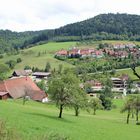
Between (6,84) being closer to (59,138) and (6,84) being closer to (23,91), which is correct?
(23,91)

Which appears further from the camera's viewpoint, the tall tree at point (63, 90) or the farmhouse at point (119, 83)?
the farmhouse at point (119, 83)

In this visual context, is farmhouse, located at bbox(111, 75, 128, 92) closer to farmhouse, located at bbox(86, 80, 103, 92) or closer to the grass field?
farmhouse, located at bbox(86, 80, 103, 92)

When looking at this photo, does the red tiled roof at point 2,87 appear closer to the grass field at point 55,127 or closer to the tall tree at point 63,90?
the grass field at point 55,127

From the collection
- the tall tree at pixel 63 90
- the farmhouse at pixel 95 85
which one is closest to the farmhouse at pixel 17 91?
the tall tree at pixel 63 90

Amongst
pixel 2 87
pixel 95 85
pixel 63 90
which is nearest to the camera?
pixel 63 90

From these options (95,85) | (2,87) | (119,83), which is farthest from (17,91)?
(119,83)

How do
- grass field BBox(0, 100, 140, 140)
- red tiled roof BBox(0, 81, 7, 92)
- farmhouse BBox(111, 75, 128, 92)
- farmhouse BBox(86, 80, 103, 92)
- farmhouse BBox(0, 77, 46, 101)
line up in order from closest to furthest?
grass field BBox(0, 100, 140, 140) → farmhouse BBox(0, 77, 46, 101) → red tiled roof BBox(0, 81, 7, 92) → farmhouse BBox(86, 80, 103, 92) → farmhouse BBox(111, 75, 128, 92)

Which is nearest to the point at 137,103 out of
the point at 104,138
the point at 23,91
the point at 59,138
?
the point at 23,91

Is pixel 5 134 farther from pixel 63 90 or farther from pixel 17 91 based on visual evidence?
pixel 17 91

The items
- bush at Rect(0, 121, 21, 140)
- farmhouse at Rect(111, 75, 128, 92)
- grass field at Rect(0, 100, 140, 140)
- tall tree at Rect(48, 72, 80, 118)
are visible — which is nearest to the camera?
bush at Rect(0, 121, 21, 140)

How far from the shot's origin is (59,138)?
A: 42.9 ft

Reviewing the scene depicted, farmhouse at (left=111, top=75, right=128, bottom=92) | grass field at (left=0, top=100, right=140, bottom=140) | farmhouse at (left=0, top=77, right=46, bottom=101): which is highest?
grass field at (left=0, top=100, right=140, bottom=140)

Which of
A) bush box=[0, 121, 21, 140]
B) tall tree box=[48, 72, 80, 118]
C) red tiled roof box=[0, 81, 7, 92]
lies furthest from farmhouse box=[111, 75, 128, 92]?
bush box=[0, 121, 21, 140]

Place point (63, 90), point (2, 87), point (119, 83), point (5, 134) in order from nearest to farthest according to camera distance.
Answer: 1. point (5, 134)
2. point (63, 90)
3. point (2, 87)
4. point (119, 83)
